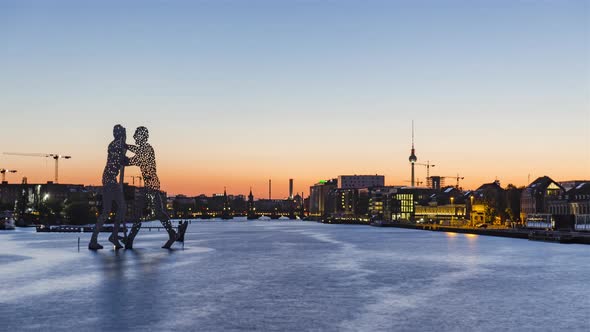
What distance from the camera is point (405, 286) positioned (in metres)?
52.8

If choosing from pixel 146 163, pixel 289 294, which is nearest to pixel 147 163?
pixel 146 163

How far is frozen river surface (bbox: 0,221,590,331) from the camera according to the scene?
36125 millimetres

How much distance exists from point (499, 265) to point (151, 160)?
39.0 meters

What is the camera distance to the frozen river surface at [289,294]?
119 feet

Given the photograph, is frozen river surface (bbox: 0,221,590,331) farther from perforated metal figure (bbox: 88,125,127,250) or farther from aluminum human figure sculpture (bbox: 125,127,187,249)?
aluminum human figure sculpture (bbox: 125,127,187,249)

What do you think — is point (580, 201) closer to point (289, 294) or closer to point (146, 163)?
point (146, 163)

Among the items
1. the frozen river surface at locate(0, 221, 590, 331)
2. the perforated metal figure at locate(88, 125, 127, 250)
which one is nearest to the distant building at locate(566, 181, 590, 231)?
the frozen river surface at locate(0, 221, 590, 331)

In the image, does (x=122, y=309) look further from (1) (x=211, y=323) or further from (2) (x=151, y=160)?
(2) (x=151, y=160)

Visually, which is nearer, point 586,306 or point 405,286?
point 586,306

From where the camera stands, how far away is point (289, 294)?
155 ft

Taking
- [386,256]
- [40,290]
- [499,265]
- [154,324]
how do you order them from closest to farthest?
[154,324] < [40,290] < [499,265] < [386,256]

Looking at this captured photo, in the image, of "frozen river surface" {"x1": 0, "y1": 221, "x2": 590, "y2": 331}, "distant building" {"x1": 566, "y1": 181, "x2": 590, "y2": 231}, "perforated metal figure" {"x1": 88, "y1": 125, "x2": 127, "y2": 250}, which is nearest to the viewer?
"frozen river surface" {"x1": 0, "y1": 221, "x2": 590, "y2": 331}

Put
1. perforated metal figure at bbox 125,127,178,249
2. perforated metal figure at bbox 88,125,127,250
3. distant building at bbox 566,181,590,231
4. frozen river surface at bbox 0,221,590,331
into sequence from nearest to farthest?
frozen river surface at bbox 0,221,590,331 → perforated metal figure at bbox 88,125,127,250 → perforated metal figure at bbox 125,127,178,249 → distant building at bbox 566,181,590,231

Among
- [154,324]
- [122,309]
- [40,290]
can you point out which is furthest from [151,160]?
[154,324]
